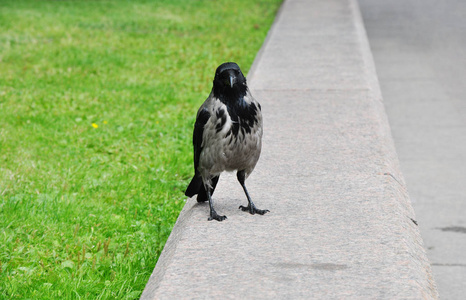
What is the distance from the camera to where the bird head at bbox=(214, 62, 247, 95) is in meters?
3.74

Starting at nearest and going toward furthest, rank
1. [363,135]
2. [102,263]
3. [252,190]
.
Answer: [102,263]
[252,190]
[363,135]

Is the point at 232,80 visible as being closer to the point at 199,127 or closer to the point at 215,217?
the point at 199,127

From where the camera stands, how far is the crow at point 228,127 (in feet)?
12.5

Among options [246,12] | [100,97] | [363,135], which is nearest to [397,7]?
[246,12]

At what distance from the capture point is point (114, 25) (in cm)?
1445

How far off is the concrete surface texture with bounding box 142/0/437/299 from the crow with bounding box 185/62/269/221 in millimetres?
366

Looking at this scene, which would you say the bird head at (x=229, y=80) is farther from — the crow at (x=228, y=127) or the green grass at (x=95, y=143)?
the green grass at (x=95, y=143)

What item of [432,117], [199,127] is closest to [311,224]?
[199,127]

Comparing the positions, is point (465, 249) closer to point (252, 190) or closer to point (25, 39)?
point (252, 190)

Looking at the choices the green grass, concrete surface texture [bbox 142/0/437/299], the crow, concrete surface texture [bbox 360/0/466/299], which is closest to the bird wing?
the crow

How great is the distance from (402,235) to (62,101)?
5.36 m

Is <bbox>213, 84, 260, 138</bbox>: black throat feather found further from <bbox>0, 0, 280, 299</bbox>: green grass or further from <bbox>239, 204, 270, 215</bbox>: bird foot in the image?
<bbox>0, 0, 280, 299</bbox>: green grass

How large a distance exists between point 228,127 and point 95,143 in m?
3.08


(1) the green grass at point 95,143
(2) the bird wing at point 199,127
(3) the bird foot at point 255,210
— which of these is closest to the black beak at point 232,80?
(2) the bird wing at point 199,127
